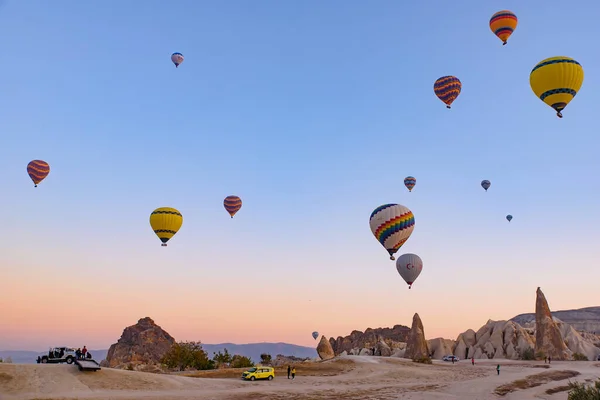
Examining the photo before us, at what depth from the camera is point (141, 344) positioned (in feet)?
477

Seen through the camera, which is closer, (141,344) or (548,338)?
(548,338)

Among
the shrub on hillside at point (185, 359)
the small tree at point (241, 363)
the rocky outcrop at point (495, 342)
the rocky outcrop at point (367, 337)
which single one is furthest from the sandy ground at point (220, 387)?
the rocky outcrop at point (367, 337)

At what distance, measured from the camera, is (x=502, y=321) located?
11356cm

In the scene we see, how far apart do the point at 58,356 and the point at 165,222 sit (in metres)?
20.9

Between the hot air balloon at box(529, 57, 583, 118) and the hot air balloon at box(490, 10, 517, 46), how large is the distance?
16.0 metres

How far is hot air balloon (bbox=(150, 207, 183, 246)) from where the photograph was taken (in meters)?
60.5

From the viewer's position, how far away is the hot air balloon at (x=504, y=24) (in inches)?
2415

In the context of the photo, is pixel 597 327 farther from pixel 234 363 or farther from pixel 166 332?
pixel 234 363

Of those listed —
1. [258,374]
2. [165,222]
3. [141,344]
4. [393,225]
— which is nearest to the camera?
[258,374]

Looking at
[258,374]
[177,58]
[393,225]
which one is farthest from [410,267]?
[177,58]

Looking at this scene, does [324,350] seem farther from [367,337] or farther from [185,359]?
[367,337]

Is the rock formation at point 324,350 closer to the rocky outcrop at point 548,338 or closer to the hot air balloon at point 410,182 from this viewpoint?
the rocky outcrop at point 548,338

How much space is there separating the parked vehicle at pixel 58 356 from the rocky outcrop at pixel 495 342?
8597 cm

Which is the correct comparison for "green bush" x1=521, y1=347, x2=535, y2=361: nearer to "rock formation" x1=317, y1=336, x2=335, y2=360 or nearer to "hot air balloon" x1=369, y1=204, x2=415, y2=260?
"rock formation" x1=317, y1=336, x2=335, y2=360
